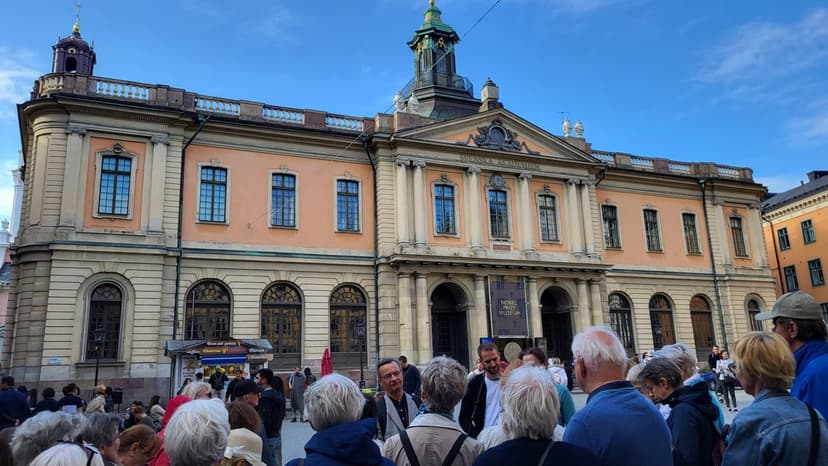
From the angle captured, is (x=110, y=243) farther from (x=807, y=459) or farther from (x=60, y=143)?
(x=807, y=459)

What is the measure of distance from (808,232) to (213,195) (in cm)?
3932

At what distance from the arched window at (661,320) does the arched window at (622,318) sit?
1.43 metres

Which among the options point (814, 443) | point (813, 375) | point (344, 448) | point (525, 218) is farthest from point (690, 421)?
point (525, 218)

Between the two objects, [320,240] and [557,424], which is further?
[320,240]

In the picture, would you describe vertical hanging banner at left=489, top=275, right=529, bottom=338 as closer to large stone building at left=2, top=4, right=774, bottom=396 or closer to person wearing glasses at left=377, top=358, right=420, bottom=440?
large stone building at left=2, top=4, right=774, bottom=396

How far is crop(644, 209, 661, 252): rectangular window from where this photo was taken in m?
31.3

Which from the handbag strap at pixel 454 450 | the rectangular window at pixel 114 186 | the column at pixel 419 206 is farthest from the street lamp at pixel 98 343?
the handbag strap at pixel 454 450

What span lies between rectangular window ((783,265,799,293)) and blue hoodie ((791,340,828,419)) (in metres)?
45.1

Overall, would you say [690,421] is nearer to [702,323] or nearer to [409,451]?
[409,451]

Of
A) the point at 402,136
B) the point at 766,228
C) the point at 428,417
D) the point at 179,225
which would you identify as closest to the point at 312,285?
the point at 179,225

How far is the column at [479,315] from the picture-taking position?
2469 cm

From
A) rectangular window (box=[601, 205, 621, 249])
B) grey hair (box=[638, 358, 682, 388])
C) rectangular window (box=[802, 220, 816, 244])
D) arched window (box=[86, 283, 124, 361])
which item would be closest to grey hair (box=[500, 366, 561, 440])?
grey hair (box=[638, 358, 682, 388])

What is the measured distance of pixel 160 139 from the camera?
22.0m

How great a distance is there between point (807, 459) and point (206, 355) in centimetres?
1770
